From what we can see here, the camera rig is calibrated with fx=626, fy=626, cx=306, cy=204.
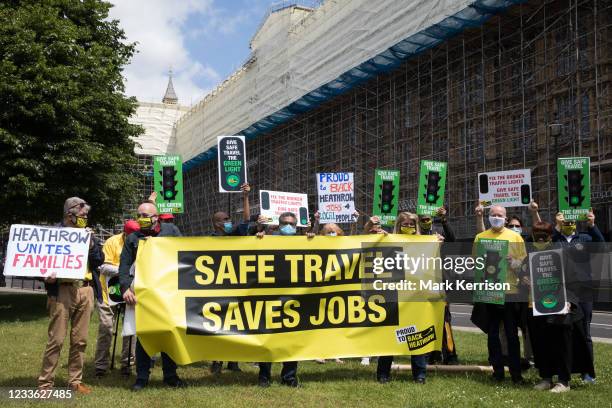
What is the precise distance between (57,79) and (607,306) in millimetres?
17547

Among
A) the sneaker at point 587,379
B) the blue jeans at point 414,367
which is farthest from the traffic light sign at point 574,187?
the blue jeans at point 414,367

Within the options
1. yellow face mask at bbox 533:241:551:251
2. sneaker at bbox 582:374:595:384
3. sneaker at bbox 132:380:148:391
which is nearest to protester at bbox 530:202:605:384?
sneaker at bbox 582:374:595:384

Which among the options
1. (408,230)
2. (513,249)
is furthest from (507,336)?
(408,230)

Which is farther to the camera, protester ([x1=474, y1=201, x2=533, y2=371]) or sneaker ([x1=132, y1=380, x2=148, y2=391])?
protester ([x1=474, y1=201, x2=533, y2=371])

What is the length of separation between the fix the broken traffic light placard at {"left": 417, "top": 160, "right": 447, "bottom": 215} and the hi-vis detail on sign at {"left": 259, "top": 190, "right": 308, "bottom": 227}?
2.42 metres

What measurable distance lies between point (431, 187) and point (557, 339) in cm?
447

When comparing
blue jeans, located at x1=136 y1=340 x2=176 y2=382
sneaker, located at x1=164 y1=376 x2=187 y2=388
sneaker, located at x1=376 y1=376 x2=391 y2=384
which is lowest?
sneaker, located at x1=376 y1=376 x2=391 y2=384

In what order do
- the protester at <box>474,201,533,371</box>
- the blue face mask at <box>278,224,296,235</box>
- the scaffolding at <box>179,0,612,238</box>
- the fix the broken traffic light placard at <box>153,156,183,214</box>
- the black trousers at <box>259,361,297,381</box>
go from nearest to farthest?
the black trousers at <box>259,361,297,381</box>
the blue face mask at <box>278,224,296,235</box>
the protester at <box>474,201,533,371</box>
the fix the broken traffic light placard at <box>153,156,183,214</box>
the scaffolding at <box>179,0,612,238</box>

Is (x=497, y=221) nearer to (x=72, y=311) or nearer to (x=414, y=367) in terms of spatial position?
(x=414, y=367)

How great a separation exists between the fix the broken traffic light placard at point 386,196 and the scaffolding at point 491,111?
8.16 meters

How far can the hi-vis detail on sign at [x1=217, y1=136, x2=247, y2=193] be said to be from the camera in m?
10.5

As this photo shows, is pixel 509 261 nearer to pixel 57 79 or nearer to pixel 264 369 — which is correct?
pixel 264 369

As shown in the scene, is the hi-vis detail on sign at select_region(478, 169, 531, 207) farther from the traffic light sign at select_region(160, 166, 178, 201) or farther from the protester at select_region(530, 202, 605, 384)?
the traffic light sign at select_region(160, 166, 178, 201)

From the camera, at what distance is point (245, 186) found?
7.78 meters
